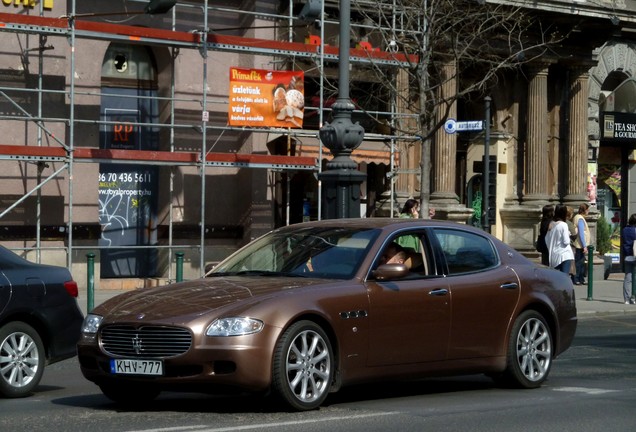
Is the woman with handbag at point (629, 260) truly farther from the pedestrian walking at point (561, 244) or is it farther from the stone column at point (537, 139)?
the stone column at point (537, 139)

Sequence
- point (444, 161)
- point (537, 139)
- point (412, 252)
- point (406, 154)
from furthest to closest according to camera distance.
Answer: point (537, 139) < point (444, 161) < point (406, 154) < point (412, 252)

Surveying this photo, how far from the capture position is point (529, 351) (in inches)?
453

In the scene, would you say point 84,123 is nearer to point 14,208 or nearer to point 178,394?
point 14,208

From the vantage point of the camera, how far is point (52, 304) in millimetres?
11617

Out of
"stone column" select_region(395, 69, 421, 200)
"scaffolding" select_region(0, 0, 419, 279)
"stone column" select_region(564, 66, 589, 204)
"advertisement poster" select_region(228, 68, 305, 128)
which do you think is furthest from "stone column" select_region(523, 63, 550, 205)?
"advertisement poster" select_region(228, 68, 305, 128)

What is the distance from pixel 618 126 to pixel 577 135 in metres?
2.00

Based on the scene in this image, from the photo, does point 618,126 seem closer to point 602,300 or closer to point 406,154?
point 406,154

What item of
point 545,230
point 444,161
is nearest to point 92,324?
point 545,230

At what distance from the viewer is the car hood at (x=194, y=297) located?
9.39m

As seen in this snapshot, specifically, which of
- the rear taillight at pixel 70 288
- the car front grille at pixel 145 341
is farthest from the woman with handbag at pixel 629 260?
the car front grille at pixel 145 341

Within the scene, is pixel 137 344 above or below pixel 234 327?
below

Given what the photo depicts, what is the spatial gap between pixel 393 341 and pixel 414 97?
19.4 m

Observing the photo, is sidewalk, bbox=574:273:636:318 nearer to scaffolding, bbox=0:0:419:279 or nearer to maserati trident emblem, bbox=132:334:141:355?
scaffolding, bbox=0:0:419:279

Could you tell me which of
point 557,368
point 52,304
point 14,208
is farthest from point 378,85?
point 52,304
